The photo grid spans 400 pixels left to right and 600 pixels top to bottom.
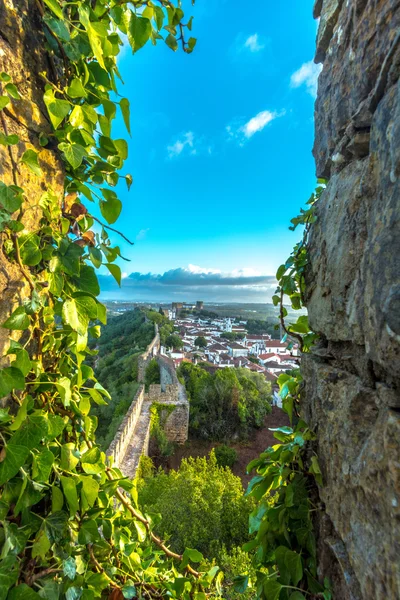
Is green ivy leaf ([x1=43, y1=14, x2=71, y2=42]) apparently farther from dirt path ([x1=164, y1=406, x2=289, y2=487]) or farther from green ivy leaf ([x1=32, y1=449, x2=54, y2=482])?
dirt path ([x1=164, y1=406, x2=289, y2=487])

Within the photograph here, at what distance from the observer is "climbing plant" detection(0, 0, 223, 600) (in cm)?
76

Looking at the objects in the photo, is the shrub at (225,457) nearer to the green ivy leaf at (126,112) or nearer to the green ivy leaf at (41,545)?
the green ivy leaf at (41,545)

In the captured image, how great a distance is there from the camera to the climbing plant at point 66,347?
762 millimetres

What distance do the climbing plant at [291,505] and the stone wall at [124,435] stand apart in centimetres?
612

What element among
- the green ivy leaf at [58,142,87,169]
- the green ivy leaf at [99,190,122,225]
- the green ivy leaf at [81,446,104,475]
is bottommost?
the green ivy leaf at [81,446,104,475]

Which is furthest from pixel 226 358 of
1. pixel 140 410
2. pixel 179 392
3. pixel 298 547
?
pixel 298 547

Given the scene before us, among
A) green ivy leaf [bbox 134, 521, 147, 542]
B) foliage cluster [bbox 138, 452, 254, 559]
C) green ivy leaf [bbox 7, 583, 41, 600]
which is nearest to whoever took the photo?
green ivy leaf [bbox 7, 583, 41, 600]

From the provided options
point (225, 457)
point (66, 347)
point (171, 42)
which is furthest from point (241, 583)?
point (225, 457)

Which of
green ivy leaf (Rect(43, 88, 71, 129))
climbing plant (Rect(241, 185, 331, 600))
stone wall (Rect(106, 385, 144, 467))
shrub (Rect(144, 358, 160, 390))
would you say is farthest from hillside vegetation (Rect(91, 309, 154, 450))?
green ivy leaf (Rect(43, 88, 71, 129))

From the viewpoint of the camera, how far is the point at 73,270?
858mm

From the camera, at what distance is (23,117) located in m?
0.88

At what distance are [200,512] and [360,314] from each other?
6266 mm

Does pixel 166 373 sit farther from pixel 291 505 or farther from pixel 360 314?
pixel 360 314

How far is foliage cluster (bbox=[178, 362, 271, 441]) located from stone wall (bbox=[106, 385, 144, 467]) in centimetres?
343
